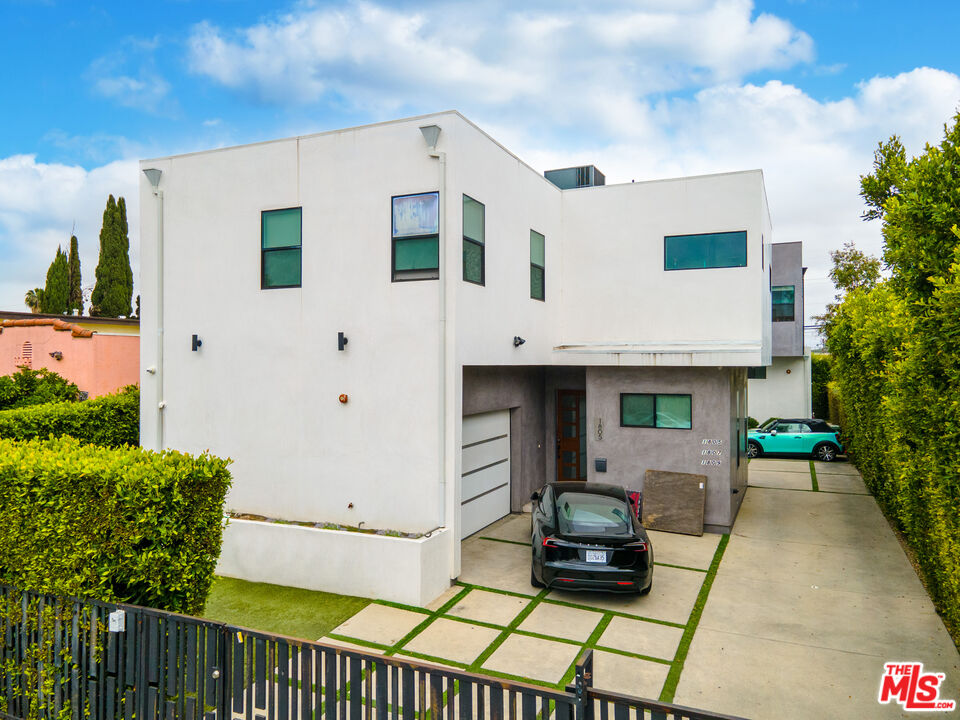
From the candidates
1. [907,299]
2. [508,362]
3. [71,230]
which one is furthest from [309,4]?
[71,230]

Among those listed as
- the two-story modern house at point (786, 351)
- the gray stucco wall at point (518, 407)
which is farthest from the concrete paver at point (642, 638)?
the two-story modern house at point (786, 351)

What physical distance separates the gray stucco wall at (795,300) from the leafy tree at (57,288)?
3659 centimetres

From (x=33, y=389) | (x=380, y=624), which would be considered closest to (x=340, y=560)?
(x=380, y=624)

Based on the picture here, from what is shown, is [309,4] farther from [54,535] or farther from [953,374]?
[953,374]

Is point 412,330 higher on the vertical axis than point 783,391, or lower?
higher

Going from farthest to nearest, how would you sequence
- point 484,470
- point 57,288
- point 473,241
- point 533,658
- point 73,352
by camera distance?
1. point 57,288
2. point 73,352
3. point 484,470
4. point 473,241
5. point 533,658

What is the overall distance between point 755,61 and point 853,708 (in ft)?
36.8

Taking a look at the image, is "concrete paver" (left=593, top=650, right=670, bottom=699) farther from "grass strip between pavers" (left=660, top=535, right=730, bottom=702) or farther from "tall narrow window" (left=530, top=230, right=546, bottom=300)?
"tall narrow window" (left=530, top=230, right=546, bottom=300)

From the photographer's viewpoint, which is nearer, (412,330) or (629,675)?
(629,675)

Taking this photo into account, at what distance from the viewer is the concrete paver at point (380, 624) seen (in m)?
6.99

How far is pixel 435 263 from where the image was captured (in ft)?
28.6

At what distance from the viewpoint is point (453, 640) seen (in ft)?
22.6
